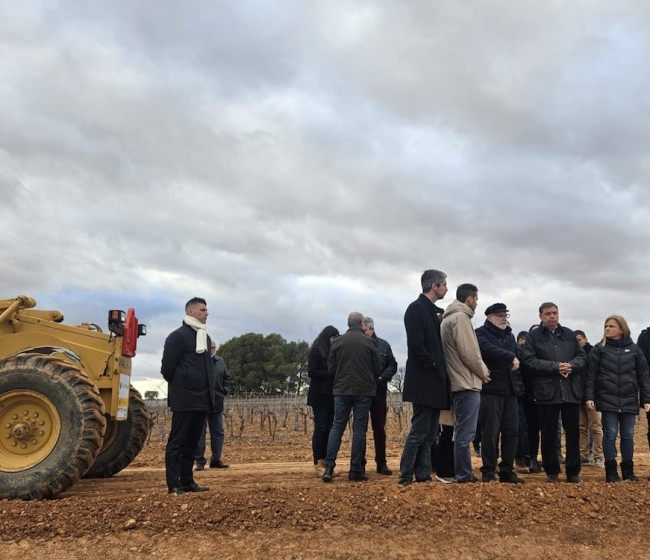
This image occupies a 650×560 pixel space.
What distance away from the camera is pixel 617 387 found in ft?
22.2

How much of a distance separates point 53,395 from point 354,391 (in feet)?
10.4

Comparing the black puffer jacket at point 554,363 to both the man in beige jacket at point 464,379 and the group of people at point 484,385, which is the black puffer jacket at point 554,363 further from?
the man in beige jacket at point 464,379

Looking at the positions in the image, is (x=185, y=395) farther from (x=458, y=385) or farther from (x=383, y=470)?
(x=383, y=470)

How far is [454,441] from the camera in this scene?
6.36 m

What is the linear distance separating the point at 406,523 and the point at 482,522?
24.1 inches

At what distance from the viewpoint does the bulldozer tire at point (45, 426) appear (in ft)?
19.2

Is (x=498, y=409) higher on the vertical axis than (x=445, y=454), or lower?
higher

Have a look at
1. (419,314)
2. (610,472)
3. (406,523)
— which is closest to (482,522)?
(406,523)

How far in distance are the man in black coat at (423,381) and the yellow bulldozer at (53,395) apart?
3.07 metres

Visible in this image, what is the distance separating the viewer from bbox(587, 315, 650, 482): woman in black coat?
6.72 m

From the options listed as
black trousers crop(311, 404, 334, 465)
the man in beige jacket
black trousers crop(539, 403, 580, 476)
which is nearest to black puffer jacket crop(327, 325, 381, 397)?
black trousers crop(311, 404, 334, 465)

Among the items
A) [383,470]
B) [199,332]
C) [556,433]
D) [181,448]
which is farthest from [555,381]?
[181,448]

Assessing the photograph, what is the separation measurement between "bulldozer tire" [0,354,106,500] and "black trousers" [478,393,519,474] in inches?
153

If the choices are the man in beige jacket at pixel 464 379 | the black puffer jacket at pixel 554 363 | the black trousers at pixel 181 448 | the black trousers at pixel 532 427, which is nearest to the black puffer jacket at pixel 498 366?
the man in beige jacket at pixel 464 379
